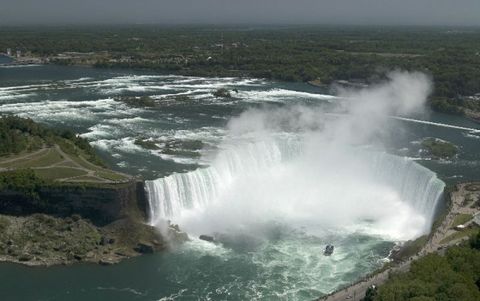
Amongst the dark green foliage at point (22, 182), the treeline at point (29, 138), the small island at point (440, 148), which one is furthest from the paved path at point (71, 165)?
the small island at point (440, 148)

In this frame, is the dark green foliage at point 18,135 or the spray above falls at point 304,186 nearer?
the spray above falls at point 304,186

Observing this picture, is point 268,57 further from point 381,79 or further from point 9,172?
point 9,172

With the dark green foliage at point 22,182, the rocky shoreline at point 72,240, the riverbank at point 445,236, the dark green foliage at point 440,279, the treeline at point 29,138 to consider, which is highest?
the treeline at point 29,138

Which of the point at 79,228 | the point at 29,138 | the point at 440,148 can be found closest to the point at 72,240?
the point at 79,228

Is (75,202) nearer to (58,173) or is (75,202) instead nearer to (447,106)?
(58,173)

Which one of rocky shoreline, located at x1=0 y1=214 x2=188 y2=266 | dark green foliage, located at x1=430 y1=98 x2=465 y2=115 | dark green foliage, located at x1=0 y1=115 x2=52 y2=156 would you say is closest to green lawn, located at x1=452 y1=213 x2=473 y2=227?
rocky shoreline, located at x1=0 y1=214 x2=188 y2=266

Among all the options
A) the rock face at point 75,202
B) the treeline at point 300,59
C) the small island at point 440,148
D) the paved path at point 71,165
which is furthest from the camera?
the treeline at point 300,59

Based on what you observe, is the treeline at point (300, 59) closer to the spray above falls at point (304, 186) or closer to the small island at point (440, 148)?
the small island at point (440, 148)
